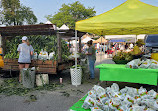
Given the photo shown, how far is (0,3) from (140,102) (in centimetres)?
3235

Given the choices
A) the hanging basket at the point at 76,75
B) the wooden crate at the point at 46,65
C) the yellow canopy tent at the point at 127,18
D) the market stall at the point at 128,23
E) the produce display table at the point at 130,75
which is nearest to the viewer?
the produce display table at the point at 130,75

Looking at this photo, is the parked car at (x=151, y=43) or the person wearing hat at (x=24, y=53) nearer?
the person wearing hat at (x=24, y=53)

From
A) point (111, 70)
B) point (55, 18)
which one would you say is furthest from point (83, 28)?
point (55, 18)

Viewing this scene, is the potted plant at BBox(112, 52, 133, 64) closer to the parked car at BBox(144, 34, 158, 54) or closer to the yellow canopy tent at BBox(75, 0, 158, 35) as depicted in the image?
the yellow canopy tent at BBox(75, 0, 158, 35)

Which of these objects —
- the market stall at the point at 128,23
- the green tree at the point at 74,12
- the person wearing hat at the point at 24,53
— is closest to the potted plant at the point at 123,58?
the market stall at the point at 128,23

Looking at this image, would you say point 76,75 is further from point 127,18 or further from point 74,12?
point 74,12

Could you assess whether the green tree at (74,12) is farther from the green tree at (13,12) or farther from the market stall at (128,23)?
the market stall at (128,23)

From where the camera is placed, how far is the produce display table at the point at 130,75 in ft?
14.4

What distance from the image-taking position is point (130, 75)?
4680 mm

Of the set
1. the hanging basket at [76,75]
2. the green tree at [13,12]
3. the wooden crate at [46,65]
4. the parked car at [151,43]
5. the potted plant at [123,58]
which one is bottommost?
the hanging basket at [76,75]

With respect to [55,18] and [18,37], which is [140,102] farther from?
[55,18]

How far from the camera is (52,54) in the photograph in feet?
21.5

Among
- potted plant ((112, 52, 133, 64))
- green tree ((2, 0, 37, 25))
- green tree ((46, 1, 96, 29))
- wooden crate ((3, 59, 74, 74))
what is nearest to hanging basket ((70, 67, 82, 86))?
wooden crate ((3, 59, 74, 74))

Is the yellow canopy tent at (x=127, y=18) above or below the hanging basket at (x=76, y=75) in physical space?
above
